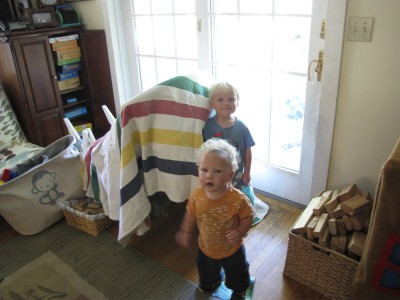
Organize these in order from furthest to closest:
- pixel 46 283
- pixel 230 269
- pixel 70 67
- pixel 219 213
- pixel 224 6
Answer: pixel 70 67 < pixel 224 6 < pixel 46 283 < pixel 230 269 < pixel 219 213

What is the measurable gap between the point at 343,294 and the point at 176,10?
208 centimetres

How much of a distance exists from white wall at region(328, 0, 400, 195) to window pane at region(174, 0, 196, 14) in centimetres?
113

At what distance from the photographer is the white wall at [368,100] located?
149cm

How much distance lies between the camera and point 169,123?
1.65 metres

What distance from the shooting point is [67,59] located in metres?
2.90

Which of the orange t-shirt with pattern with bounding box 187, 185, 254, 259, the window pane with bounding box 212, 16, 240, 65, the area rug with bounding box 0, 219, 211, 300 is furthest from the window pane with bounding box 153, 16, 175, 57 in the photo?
the orange t-shirt with pattern with bounding box 187, 185, 254, 259

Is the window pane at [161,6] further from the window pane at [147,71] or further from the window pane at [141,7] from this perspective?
the window pane at [147,71]

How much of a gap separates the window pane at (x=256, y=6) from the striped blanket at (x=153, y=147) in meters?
0.62

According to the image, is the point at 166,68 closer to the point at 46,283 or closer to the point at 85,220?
the point at 85,220

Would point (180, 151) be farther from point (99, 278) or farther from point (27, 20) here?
point (27, 20)

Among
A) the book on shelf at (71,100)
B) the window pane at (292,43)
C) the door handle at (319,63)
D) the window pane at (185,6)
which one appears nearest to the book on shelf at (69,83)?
the book on shelf at (71,100)

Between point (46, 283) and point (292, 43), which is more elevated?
point (292, 43)

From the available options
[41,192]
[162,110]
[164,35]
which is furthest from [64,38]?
[162,110]

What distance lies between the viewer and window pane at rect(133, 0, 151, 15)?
2609 mm
